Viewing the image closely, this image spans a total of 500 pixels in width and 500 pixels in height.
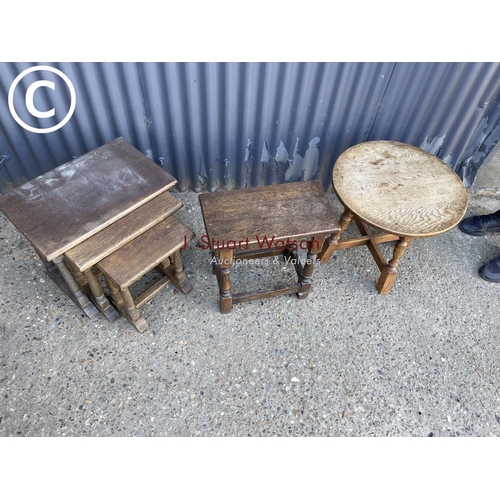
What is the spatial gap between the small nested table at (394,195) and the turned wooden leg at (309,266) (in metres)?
0.29

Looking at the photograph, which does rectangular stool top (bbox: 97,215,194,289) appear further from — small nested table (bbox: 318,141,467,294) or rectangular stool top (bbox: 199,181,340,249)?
small nested table (bbox: 318,141,467,294)

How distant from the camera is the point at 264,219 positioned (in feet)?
7.55

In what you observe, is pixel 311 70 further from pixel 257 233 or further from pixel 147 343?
pixel 147 343

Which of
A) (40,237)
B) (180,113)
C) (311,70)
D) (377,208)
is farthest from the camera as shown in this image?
(180,113)

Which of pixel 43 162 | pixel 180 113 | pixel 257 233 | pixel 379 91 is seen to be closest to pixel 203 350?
pixel 257 233

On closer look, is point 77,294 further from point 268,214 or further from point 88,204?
point 268,214

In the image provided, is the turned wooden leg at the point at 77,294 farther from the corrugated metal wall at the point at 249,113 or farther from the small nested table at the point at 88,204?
the corrugated metal wall at the point at 249,113

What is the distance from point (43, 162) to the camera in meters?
3.07

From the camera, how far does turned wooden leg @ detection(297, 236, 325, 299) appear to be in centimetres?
241

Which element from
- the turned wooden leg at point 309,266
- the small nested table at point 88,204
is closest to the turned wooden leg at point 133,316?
the small nested table at point 88,204

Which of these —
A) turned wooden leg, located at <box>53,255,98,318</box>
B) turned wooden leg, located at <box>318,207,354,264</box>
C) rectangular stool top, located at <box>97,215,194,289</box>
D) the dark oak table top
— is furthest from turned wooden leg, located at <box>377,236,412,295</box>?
turned wooden leg, located at <box>53,255,98,318</box>

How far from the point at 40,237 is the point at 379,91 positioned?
2.36 meters

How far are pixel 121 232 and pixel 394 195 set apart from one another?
164 cm

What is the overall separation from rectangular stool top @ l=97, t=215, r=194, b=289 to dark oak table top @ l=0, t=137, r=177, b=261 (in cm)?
17
